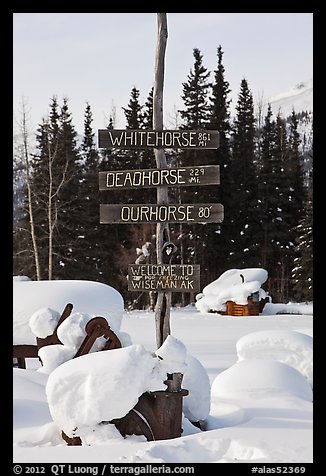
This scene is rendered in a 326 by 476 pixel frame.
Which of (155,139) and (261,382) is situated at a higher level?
(155,139)

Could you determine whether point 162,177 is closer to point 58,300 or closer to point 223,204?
point 58,300

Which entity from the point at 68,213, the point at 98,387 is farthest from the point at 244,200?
the point at 98,387

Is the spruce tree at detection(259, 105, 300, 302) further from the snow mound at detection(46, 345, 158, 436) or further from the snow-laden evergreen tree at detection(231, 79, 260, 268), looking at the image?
the snow mound at detection(46, 345, 158, 436)

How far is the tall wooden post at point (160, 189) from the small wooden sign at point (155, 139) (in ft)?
0.40

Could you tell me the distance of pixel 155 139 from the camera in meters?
6.16

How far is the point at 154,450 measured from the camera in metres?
4.62

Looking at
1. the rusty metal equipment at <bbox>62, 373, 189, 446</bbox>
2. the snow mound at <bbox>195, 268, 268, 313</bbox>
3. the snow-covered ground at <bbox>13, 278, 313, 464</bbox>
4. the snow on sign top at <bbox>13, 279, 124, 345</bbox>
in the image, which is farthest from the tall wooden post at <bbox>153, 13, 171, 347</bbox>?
the snow mound at <bbox>195, 268, 268, 313</bbox>

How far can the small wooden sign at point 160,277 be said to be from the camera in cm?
606

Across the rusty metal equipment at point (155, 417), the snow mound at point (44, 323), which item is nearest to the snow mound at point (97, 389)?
the rusty metal equipment at point (155, 417)

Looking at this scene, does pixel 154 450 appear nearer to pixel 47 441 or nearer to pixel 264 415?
pixel 47 441

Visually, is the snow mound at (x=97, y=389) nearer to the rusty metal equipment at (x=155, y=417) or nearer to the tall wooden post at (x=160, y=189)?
the rusty metal equipment at (x=155, y=417)

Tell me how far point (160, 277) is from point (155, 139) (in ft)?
4.40

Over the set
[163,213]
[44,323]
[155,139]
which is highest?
[155,139]

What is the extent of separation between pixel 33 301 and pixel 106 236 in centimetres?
1871
